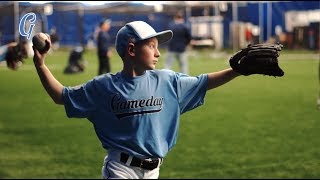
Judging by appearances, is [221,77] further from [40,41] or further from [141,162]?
[40,41]

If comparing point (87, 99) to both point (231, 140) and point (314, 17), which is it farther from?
point (231, 140)

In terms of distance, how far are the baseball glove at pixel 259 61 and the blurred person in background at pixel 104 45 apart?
0.89m

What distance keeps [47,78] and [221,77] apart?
389 mm

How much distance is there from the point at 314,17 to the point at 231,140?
164 centimetres

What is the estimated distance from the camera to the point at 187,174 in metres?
3.54

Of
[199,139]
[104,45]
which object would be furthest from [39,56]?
[199,139]

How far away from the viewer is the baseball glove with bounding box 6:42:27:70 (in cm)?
164

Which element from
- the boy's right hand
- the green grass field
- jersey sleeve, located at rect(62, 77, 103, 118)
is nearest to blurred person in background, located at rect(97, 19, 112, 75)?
the green grass field

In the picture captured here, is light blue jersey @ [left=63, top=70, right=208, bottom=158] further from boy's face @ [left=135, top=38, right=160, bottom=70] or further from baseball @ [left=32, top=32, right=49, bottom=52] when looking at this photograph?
baseball @ [left=32, top=32, right=49, bottom=52]

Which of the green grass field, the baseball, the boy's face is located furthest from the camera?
the green grass field

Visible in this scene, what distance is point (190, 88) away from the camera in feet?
4.90

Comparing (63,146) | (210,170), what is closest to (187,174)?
(210,170)

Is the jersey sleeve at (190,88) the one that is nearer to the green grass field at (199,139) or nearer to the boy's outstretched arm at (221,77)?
the boy's outstretched arm at (221,77)

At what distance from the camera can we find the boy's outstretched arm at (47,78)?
134 cm
